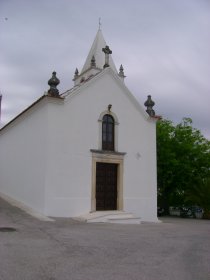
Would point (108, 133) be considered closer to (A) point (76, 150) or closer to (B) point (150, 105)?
(A) point (76, 150)

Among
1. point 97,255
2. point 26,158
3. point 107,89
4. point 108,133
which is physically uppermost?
point 107,89

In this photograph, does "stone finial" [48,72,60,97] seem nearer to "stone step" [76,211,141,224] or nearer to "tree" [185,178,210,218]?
"stone step" [76,211,141,224]

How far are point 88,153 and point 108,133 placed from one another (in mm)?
1672

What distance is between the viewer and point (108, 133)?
716 inches

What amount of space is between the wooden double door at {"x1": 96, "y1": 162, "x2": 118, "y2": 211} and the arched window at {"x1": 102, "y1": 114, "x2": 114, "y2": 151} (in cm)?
88

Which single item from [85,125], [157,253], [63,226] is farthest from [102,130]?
[157,253]

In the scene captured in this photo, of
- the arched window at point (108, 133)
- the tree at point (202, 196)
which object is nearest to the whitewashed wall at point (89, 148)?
the arched window at point (108, 133)

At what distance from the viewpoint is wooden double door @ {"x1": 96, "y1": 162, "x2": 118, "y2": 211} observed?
17.4 m

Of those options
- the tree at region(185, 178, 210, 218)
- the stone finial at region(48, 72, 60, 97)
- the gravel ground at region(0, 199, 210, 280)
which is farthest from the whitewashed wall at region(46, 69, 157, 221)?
the tree at region(185, 178, 210, 218)

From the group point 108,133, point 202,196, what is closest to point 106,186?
point 108,133

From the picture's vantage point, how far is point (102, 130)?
1792 cm

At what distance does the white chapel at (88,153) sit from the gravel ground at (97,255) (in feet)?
12.0

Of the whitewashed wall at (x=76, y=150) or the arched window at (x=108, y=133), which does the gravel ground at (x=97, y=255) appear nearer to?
the whitewashed wall at (x=76, y=150)

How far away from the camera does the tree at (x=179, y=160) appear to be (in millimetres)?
27478
